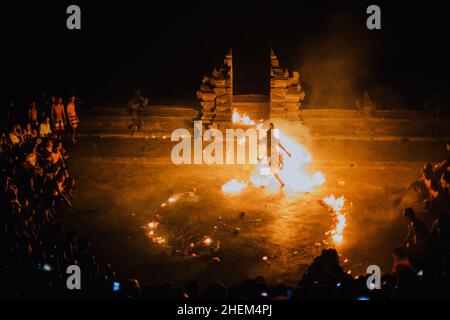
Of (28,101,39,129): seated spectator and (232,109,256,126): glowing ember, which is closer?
(28,101,39,129): seated spectator

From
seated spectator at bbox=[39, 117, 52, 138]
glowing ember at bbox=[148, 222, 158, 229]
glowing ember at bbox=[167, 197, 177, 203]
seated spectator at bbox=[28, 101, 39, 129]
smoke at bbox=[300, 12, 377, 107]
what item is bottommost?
glowing ember at bbox=[148, 222, 158, 229]

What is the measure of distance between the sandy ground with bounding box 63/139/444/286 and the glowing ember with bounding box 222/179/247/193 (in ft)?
0.87

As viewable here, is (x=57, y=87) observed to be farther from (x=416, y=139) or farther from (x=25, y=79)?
(x=416, y=139)

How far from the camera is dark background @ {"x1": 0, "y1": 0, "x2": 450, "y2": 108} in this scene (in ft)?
70.7

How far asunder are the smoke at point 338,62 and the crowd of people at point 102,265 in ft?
32.2

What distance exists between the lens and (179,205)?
37.4 feet

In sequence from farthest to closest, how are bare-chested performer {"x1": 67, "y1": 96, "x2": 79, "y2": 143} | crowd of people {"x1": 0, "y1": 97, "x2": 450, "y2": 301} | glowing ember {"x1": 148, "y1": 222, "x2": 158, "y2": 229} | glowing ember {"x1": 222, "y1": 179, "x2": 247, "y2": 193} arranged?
bare-chested performer {"x1": 67, "y1": 96, "x2": 79, "y2": 143} → glowing ember {"x1": 222, "y1": 179, "x2": 247, "y2": 193} → glowing ember {"x1": 148, "y1": 222, "x2": 158, "y2": 229} → crowd of people {"x1": 0, "y1": 97, "x2": 450, "y2": 301}

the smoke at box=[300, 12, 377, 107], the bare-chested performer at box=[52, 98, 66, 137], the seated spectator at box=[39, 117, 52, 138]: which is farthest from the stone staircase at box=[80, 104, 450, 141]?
the smoke at box=[300, 12, 377, 107]

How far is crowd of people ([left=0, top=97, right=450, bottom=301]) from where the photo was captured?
21.3 ft

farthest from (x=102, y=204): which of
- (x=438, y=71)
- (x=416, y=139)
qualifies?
(x=438, y=71)

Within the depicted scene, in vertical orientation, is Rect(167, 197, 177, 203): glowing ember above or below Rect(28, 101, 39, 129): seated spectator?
below

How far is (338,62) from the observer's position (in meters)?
22.8

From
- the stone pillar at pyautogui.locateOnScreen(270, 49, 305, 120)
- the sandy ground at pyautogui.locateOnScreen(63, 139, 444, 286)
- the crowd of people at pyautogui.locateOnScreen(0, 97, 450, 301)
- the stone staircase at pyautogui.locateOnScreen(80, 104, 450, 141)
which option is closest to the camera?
the crowd of people at pyautogui.locateOnScreen(0, 97, 450, 301)

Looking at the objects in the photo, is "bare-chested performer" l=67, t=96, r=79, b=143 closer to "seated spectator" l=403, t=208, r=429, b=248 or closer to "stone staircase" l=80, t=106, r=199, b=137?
"stone staircase" l=80, t=106, r=199, b=137
